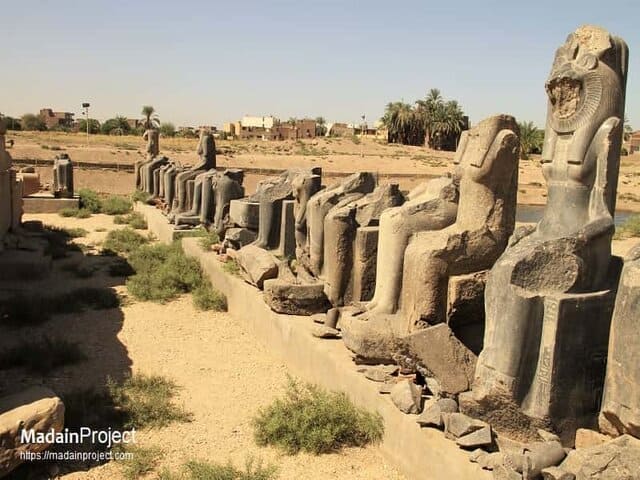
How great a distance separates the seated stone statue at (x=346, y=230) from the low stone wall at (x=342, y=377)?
1.52 ft

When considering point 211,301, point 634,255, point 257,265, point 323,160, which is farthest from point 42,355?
point 323,160

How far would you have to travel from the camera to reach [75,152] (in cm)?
Result: 3084

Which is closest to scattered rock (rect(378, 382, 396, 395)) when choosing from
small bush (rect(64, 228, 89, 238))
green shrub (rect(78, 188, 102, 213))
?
small bush (rect(64, 228, 89, 238))

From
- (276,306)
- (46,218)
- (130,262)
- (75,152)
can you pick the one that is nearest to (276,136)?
(75,152)

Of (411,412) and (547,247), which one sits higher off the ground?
(547,247)

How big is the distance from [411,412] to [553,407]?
0.94 m

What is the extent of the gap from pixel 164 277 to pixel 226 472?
5.16 meters

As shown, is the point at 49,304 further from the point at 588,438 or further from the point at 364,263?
the point at 588,438

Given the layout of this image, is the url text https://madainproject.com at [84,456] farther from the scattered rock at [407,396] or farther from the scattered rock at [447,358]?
the scattered rock at [447,358]

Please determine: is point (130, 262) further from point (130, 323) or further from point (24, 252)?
point (130, 323)

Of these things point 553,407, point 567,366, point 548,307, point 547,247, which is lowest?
point 553,407

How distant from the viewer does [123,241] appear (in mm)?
12281

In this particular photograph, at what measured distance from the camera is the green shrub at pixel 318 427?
13.9ft

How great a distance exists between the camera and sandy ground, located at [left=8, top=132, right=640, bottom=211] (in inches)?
1032
